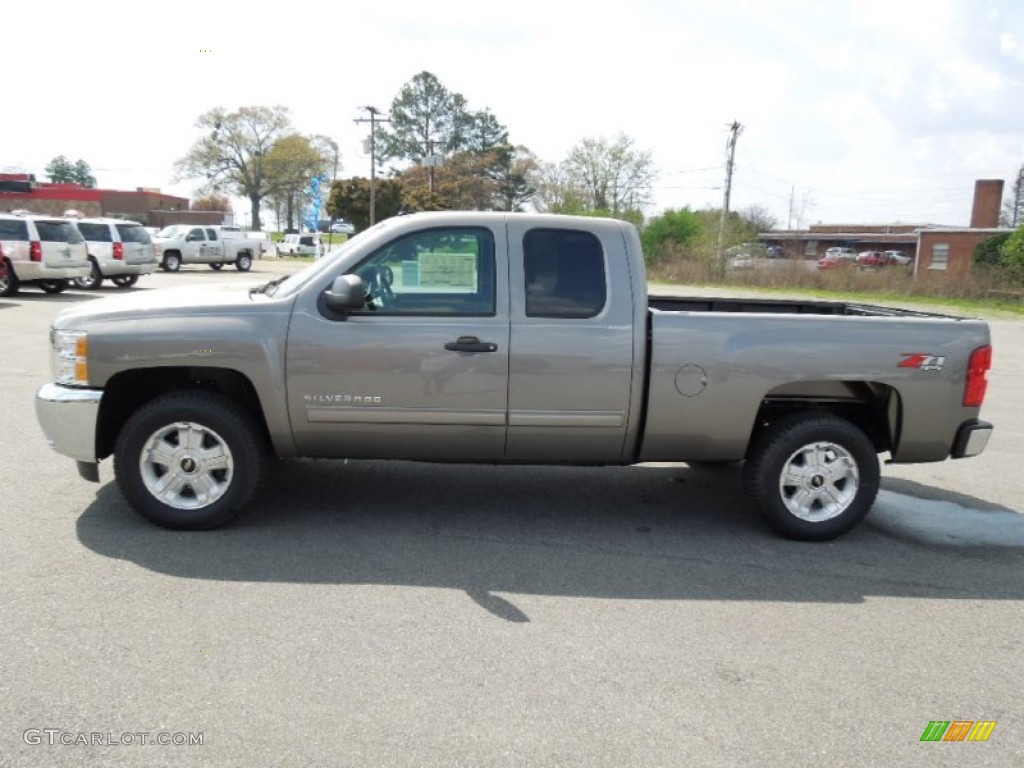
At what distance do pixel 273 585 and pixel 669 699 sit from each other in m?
2.08

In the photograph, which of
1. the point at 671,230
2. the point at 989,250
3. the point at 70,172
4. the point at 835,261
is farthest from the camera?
the point at 70,172

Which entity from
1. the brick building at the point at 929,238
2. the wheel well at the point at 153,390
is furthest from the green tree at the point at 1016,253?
the wheel well at the point at 153,390

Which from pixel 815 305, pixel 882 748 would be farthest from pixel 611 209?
pixel 882 748

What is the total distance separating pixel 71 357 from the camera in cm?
478

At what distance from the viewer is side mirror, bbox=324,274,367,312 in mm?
4578

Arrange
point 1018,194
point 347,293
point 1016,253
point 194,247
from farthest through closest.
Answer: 1. point 1018,194
2. point 194,247
3. point 1016,253
4. point 347,293

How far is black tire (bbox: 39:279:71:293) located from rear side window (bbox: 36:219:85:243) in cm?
112

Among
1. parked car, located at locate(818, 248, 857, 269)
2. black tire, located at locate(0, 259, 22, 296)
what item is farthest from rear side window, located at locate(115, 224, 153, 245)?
parked car, located at locate(818, 248, 857, 269)

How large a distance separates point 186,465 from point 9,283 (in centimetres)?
1732

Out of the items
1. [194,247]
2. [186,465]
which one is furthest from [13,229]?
[186,465]

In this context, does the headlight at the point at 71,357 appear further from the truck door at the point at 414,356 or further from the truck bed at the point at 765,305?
the truck bed at the point at 765,305

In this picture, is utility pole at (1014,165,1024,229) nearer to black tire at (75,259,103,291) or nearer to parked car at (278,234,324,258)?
parked car at (278,234,324,258)

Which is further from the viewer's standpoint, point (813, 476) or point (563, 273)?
point (813, 476)

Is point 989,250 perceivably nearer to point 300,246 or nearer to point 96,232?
point 96,232
